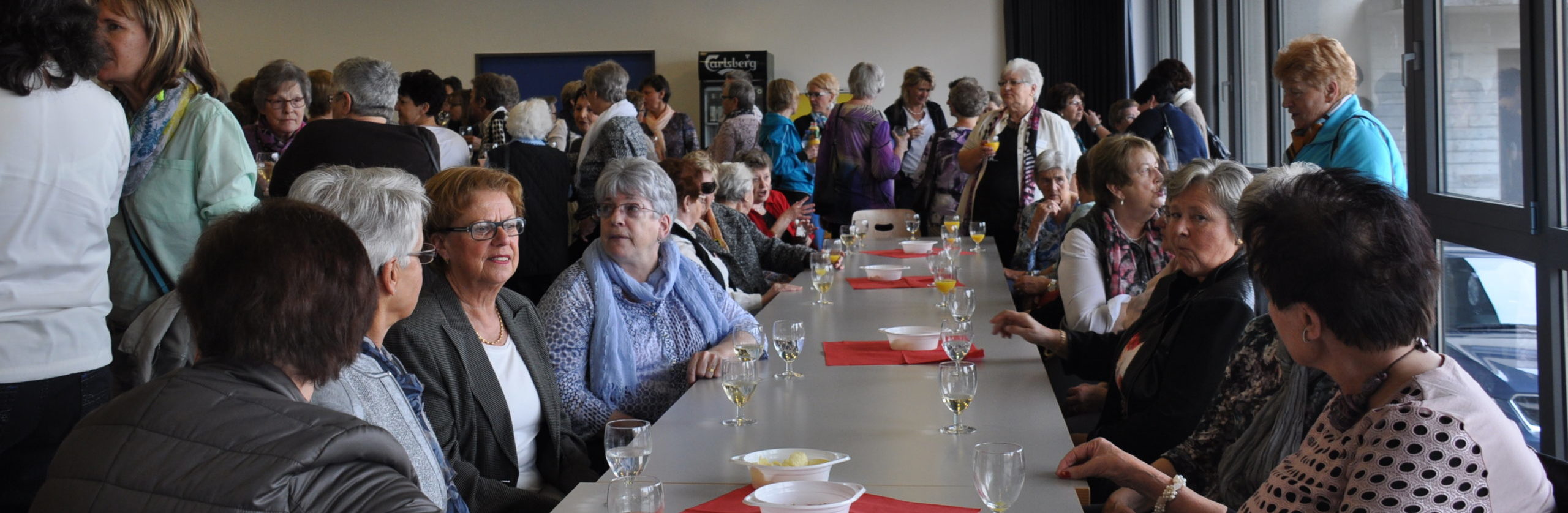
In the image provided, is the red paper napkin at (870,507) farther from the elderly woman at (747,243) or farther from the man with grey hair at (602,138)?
the man with grey hair at (602,138)

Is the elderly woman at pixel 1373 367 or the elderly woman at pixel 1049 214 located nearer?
the elderly woman at pixel 1373 367

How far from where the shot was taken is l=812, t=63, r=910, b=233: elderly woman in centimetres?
691

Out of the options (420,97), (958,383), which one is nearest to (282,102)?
(420,97)

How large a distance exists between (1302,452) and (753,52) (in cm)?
1109

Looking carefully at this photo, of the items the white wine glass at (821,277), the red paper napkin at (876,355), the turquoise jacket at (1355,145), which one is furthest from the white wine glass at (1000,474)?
the turquoise jacket at (1355,145)

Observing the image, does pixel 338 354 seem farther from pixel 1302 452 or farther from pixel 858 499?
pixel 1302 452

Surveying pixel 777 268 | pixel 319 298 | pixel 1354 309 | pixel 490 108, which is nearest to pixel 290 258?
pixel 319 298

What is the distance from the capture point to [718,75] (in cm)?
1251

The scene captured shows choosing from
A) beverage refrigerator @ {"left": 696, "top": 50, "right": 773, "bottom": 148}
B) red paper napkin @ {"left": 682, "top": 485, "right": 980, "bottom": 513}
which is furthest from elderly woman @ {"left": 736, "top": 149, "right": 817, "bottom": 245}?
beverage refrigerator @ {"left": 696, "top": 50, "right": 773, "bottom": 148}

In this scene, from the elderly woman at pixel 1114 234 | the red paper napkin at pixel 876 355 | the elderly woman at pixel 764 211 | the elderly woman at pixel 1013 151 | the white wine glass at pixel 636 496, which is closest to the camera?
the white wine glass at pixel 636 496

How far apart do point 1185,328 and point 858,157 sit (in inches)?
180

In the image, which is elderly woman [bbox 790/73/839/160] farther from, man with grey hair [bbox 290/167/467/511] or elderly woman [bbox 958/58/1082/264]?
man with grey hair [bbox 290/167/467/511]

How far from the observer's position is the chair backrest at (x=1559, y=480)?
142 cm

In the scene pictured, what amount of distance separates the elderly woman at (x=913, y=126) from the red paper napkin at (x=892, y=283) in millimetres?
2736
